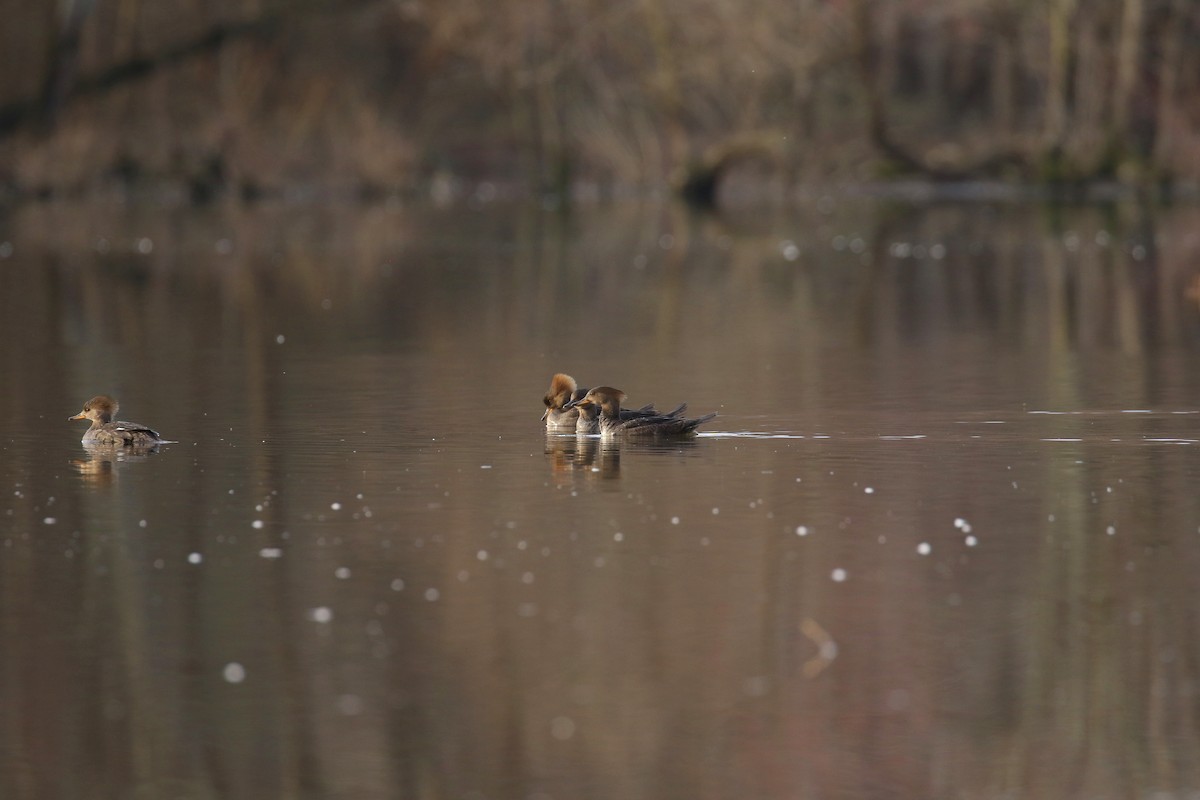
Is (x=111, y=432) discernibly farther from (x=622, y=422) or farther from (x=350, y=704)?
(x=350, y=704)

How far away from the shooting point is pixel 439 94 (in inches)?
2453

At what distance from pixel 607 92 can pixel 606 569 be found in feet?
155

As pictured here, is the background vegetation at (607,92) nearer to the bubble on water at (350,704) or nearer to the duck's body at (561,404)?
the duck's body at (561,404)

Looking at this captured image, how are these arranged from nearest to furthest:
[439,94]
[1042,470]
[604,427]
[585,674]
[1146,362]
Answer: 1. [585,674]
2. [1042,470]
3. [604,427]
4. [1146,362]
5. [439,94]

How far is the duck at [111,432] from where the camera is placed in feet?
36.1

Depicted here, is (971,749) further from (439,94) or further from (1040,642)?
(439,94)

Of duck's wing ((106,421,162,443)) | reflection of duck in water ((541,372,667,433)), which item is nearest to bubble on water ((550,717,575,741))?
duck's wing ((106,421,162,443))

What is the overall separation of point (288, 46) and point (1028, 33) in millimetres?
17085

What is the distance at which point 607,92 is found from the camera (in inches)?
2144

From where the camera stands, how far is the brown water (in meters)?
5.75

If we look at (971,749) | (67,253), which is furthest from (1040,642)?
(67,253)

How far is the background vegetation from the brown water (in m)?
31.2

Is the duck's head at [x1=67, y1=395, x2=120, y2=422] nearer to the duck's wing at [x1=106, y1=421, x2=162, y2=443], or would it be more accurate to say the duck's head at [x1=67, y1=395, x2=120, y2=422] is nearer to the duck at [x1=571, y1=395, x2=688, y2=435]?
the duck's wing at [x1=106, y1=421, x2=162, y2=443]

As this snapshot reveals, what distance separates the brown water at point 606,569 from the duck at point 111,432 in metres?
0.14
